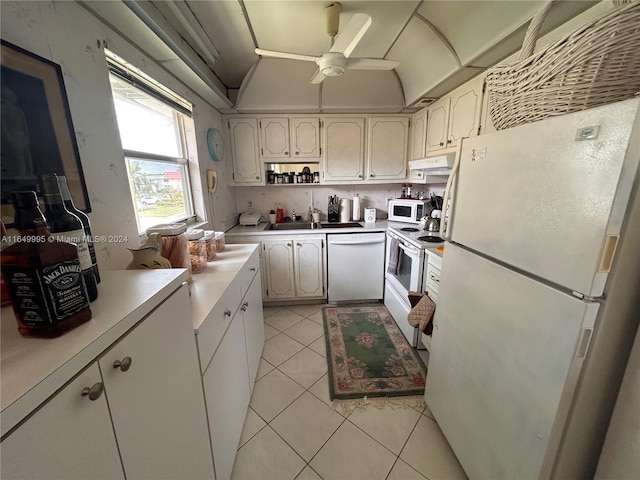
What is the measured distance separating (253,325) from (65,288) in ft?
4.35

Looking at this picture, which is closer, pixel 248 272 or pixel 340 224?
pixel 248 272

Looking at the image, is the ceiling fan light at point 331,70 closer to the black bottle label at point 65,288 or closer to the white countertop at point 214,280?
the white countertop at point 214,280

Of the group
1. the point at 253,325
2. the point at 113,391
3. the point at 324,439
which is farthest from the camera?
the point at 253,325

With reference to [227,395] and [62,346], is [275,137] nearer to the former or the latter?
[227,395]

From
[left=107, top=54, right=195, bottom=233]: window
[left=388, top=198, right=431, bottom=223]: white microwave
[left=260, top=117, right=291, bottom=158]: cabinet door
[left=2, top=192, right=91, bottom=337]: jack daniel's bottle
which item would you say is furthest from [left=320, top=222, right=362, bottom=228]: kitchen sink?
[left=2, top=192, right=91, bottom=337]: jack daniel's bottle

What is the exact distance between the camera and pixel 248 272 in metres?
1.61

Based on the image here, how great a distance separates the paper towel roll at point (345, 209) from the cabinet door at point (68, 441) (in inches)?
106

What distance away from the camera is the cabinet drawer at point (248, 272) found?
4.75 feet

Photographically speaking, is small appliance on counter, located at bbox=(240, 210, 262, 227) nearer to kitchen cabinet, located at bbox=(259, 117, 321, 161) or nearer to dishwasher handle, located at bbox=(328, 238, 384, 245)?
kitchen cabinet, located at bbox=(259, 117, 321, 161)

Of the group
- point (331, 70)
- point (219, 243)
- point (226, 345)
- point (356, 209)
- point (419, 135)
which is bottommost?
point (226, 345)

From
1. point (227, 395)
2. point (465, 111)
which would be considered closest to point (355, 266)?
point (465, 111)

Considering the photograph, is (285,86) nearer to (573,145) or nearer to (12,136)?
(12,136)

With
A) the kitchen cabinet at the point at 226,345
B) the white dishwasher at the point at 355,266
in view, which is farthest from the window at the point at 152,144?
the white dishwasher at the point at 355,266

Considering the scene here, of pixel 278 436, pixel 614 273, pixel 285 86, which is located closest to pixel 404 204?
pixel 285 86
